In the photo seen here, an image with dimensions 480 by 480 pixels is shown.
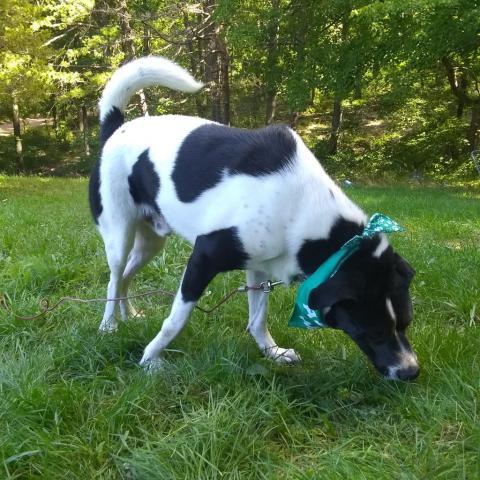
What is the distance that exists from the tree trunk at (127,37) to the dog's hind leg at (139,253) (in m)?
12.5

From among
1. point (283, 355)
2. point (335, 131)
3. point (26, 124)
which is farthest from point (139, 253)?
point (26, 124)

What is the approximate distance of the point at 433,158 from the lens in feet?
68.5

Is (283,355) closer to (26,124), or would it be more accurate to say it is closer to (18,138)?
(18,138)

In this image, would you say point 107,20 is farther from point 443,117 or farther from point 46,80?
point 443,117

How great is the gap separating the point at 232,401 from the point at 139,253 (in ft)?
5.44

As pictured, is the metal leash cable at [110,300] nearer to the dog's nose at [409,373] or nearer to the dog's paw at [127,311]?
the dog's paw at [127,311]

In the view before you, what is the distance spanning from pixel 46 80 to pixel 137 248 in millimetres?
12100

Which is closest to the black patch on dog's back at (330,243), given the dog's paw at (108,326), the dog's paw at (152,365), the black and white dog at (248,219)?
the black and white dog at (248,219)

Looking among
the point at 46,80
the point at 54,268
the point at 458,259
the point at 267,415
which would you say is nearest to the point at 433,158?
the point at 46,80

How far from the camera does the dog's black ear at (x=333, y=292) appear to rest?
2.15 m

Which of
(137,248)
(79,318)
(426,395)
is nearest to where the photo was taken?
(426,395)

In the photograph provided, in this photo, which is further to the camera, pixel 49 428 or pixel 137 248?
pixel 137 248

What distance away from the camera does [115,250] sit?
3.38 metres

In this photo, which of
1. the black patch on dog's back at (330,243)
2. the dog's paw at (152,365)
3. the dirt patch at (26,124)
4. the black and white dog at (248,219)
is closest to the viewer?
the black and white dog at (248,219)
